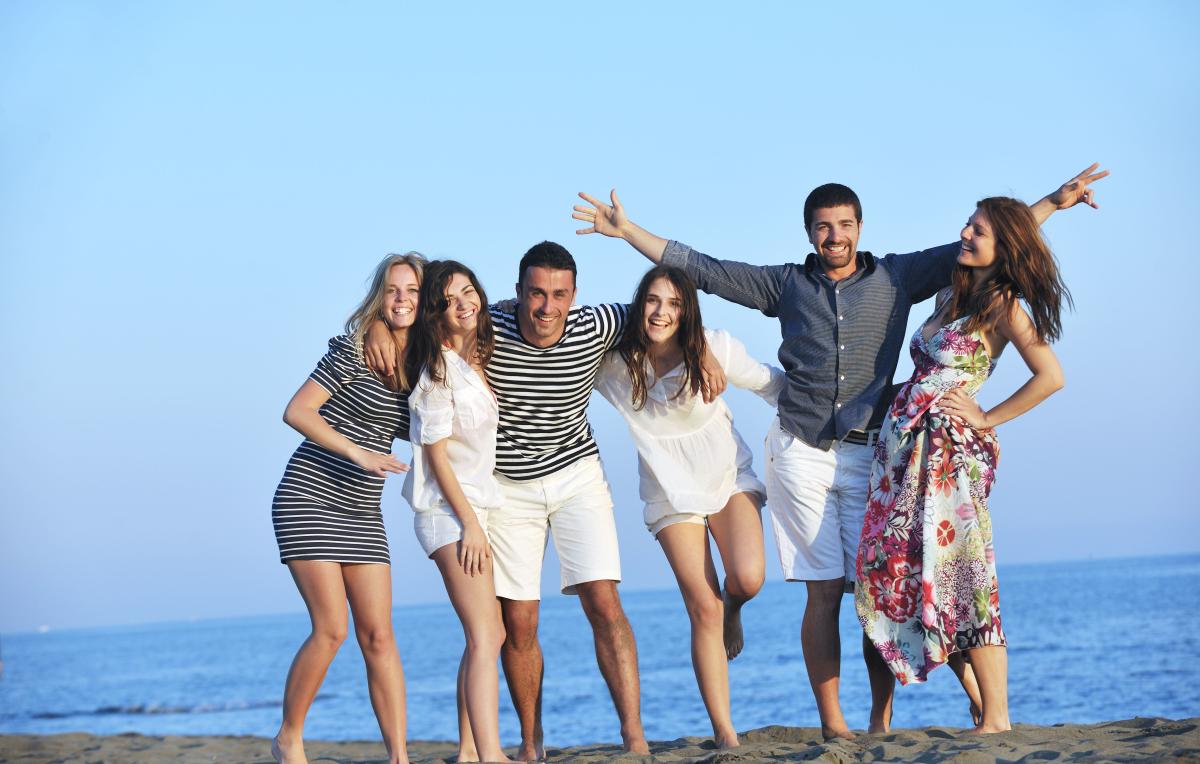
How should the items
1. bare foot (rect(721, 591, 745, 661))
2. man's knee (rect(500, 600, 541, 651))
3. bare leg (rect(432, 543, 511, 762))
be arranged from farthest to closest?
bare foot (rect(721, 591, 745, 661))
man's knee (rect(500, 600, 541, 651))
bare leg (rect(432, 543, 511, 762))

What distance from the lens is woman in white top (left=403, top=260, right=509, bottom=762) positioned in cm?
514

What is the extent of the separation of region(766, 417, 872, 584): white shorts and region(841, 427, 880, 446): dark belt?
0.08 ft

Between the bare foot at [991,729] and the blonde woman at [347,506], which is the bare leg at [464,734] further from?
the bare foot at [991,729]

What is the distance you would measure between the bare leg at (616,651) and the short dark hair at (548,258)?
1.56 meters

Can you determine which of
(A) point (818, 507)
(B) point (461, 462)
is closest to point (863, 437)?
(A) point (818, 507)

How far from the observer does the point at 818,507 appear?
5656mm

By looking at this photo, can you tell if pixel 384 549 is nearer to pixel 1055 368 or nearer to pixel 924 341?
pixel 924 341

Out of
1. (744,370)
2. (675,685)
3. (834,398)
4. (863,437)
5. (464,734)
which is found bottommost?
(675,685)

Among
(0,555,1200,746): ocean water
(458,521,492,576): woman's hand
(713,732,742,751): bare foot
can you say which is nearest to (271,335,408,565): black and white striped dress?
(458,521,492,576): woman's hand

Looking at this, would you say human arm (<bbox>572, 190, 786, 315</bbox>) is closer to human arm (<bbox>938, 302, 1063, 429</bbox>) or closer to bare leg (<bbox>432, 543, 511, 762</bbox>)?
human arm (<bbox>938, 302, 1063, 429</bbox>)

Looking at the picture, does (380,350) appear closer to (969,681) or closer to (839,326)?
(839,326)

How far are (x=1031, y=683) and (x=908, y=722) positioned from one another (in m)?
6.30

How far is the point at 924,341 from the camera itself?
18.2ft

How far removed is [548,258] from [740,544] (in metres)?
1.70
